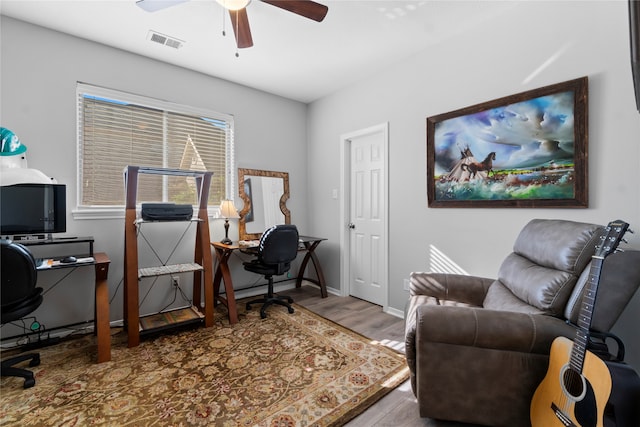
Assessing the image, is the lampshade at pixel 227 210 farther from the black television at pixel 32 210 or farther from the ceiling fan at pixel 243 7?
the ceiling fan at pixel 243 7

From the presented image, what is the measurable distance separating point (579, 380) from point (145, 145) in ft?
12.4

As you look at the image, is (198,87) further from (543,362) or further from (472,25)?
(543,362)

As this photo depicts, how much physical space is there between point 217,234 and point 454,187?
2701mm

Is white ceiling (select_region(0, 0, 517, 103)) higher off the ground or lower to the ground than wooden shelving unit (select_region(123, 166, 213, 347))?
higher

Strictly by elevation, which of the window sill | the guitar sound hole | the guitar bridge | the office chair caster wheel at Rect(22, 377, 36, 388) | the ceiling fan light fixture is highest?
the ceiling fan light fixture

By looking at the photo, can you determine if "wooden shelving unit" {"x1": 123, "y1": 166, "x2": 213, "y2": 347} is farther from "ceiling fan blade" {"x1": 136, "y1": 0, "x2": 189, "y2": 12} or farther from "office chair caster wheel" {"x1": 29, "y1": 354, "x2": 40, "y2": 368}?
"ceiling fan blade" {"x1": 136, "y1": 0, "x2": 189, "y2": 12}

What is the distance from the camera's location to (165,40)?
264cm

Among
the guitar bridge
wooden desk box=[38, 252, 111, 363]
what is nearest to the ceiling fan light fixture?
wooden desk box=[38, 252, 111, 363]

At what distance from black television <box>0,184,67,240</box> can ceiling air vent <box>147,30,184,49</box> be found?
60.6 inches

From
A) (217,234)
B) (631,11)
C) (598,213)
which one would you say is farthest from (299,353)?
(631,11)

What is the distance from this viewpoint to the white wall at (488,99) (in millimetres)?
1770

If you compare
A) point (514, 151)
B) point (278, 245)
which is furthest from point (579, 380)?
point (278, 245)

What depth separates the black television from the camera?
7.05ft

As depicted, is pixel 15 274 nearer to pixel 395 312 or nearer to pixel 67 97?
pixel 67 97
